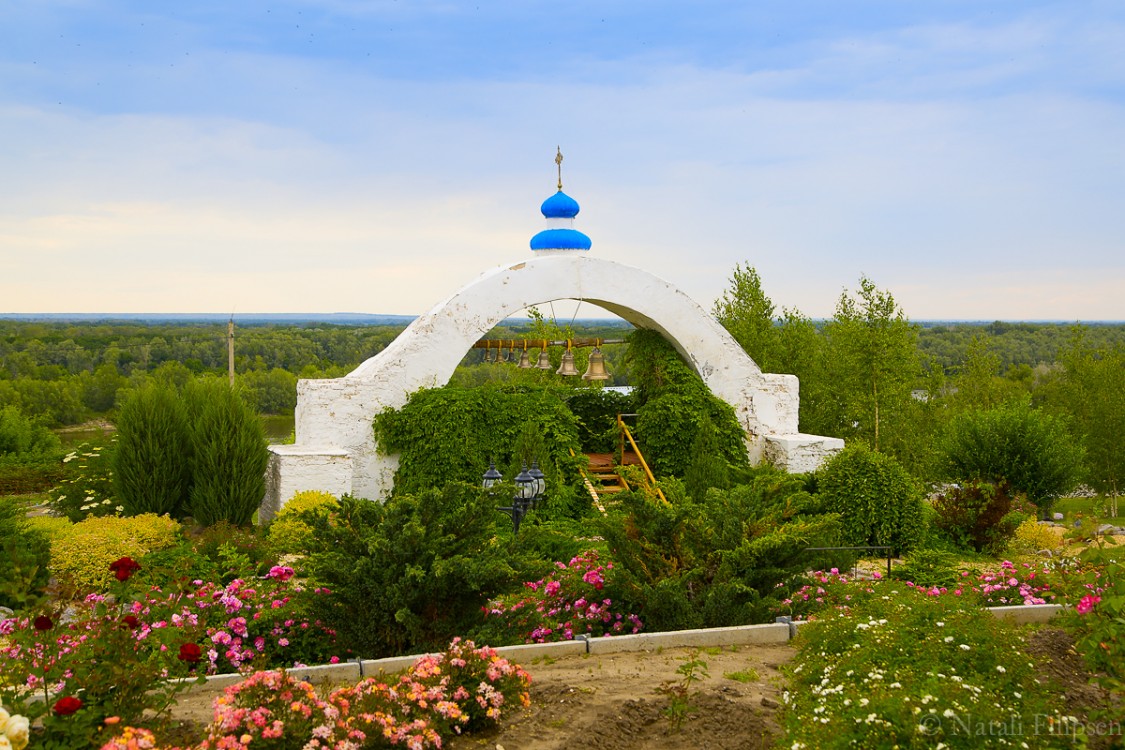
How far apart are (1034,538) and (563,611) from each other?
24.0ft

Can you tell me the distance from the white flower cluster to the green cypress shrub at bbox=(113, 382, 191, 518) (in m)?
7.32

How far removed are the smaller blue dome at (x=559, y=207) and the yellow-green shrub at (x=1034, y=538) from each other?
6999 millimetres

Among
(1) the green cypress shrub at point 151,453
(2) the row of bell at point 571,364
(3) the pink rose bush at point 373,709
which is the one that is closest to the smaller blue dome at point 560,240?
(2) the row of bell at point 571,364

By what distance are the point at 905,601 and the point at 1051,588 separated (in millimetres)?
2173

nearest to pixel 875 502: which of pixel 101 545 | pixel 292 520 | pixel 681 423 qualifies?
pixel 681 423

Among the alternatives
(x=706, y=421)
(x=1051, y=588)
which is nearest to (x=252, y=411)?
(x=706, y=421)

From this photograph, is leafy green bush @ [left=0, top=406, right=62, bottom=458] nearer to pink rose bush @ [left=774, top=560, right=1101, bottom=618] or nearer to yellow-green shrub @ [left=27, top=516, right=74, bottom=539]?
yellow-green shrub @ [left=27, top=516, right=74, bottom=539]

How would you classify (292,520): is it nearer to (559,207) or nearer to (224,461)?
(224,461)

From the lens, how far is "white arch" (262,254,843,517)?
37.5ft

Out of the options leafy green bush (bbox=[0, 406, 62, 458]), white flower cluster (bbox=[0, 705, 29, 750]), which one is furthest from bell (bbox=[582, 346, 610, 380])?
leafy green bush (bbox=[0, 406, 62, 458])

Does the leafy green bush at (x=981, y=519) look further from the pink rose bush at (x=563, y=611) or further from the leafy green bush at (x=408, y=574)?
the leafy green bush at (x=408, y=574)

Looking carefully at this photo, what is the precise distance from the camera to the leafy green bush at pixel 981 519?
37.1ft

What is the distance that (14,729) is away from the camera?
3764 mm

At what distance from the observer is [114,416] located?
1088 cm
